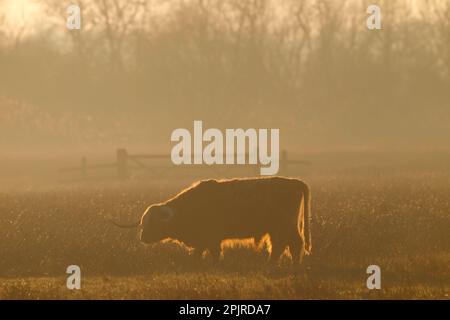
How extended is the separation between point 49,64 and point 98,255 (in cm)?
5948

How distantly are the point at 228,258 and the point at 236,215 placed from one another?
0.72 metres

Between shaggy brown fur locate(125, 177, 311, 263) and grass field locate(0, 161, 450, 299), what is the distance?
0.89 ft

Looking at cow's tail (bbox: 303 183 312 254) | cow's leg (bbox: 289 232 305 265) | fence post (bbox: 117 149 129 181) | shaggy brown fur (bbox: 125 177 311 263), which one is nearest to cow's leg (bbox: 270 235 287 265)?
shaggy brown fur (bbox: 125 177 311 263)

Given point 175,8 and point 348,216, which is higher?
point 175,8

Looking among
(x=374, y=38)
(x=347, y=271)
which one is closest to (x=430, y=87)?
(x=374, y=38)

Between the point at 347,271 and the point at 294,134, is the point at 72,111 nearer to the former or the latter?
the point at 294,134

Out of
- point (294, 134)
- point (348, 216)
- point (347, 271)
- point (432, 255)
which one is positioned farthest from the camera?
Result: point (294, 134)

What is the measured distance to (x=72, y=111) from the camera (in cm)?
6981

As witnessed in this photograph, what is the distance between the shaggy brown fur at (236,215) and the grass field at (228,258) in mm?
272

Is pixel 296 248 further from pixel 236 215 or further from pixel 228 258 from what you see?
Result: pixel 228 258

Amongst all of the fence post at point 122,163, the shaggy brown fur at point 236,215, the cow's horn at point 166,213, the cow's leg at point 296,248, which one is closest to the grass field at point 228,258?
the cow's leg at point 296,248

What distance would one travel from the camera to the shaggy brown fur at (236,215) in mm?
14117

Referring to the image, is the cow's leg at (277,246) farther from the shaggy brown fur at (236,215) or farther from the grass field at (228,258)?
the grass field at (228,258)
